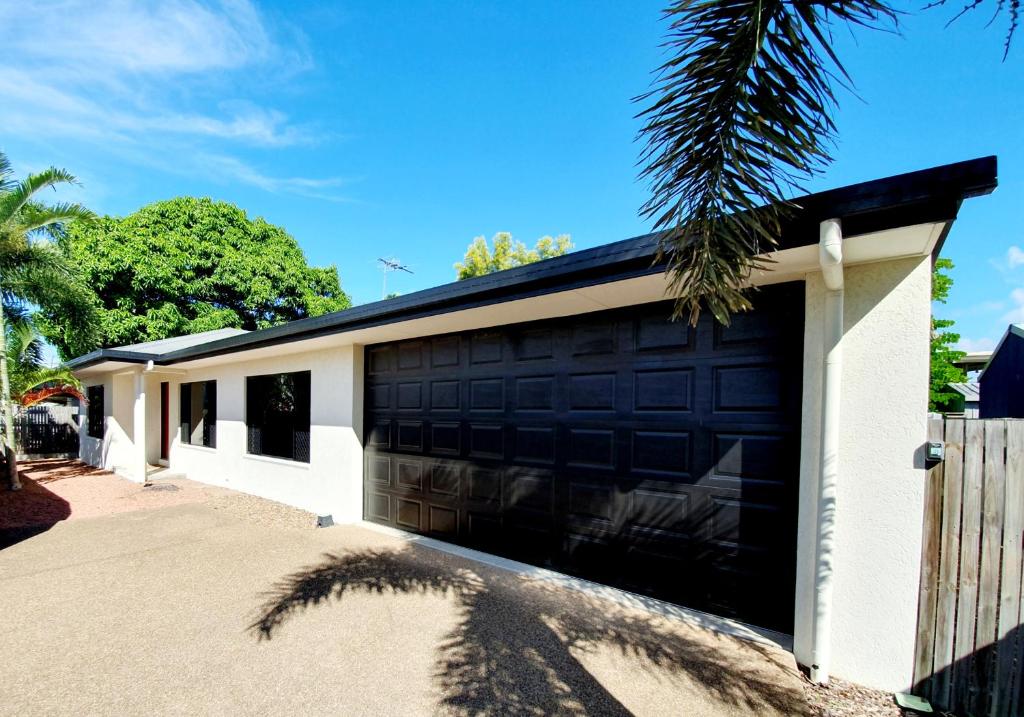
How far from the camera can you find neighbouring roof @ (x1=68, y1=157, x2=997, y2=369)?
2.27 metres

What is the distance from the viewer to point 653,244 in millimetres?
3242

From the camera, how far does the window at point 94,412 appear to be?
1433 cm

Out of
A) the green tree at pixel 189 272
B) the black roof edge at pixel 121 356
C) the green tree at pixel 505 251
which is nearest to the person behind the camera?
the black roof edge at pixel 121 356

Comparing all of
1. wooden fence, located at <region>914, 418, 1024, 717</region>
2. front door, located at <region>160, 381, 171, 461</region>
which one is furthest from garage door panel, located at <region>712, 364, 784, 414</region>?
front door, located at <region>160, 381, 171, 461</region>

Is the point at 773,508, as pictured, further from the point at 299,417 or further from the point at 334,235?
the point at 334,235

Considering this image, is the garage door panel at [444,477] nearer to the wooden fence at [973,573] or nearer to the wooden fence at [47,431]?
the wooden fence at [973,573]

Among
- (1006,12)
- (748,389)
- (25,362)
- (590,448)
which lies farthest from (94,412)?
(1006,12)

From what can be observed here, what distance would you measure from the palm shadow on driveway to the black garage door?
497 mm

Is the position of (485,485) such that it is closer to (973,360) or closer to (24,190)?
(24,190)

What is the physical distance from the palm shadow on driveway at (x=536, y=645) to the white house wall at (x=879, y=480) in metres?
0.56

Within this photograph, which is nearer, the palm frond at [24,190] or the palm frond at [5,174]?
the palm frond at [24,190]

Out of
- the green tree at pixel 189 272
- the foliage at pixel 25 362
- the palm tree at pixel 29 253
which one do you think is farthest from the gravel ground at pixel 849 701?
the green tree at pixel 189 272

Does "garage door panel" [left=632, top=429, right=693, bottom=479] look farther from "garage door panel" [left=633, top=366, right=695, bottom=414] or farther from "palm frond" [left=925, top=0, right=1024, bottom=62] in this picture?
"palm frond" [left=925, top=0, right=1024, bottom=62]

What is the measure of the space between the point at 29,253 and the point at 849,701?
Answer: 579 inches
